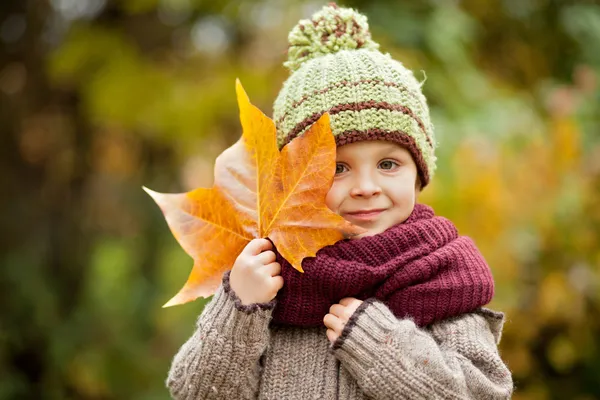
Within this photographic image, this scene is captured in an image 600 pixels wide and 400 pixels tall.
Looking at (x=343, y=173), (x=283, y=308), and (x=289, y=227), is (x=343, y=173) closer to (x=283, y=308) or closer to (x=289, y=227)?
(x=289, y=227)

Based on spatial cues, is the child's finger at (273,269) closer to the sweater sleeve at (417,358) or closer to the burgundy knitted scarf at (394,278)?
the burgundy knitted scarf at (394,278)

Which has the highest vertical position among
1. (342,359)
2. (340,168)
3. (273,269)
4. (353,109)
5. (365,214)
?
(353,109)

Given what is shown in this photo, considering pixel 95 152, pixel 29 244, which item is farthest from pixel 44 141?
pixel 29 244

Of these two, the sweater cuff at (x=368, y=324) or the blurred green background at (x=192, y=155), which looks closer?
the sweater cuff at (x=368, y=324)

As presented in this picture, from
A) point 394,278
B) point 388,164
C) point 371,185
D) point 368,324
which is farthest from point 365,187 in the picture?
point 368,324

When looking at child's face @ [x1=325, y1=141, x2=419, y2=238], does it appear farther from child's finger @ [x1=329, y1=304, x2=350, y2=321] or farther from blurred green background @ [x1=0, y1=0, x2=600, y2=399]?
blurred green background @ [x1=0, y1=0, x2=600, y2=399]

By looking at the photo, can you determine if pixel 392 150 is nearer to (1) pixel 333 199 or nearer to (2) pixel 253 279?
(1) pixel 333 199

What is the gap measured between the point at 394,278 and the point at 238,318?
16.3 inches

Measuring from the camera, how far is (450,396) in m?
1.81

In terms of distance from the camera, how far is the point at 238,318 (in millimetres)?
1878

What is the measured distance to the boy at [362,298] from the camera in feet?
6.09

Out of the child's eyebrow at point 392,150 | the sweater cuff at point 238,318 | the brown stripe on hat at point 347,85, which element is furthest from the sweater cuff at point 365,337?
the brown stripe on hat at point 347,85

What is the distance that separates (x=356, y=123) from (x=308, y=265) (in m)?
0.40

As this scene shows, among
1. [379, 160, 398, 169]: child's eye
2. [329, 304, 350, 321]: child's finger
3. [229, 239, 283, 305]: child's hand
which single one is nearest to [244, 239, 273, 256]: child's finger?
[229, 239, 283, 305]: child's hand
